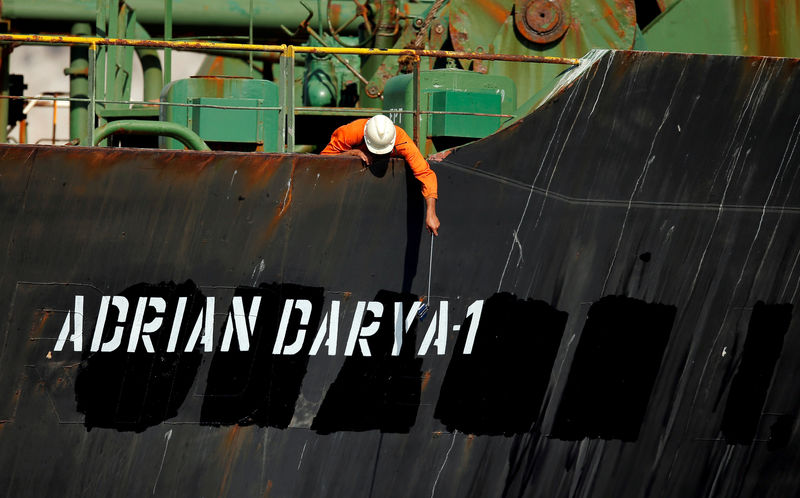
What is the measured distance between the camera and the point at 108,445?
6316mm

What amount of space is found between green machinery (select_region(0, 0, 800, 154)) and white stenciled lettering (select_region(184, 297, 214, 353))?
1260 millimetres

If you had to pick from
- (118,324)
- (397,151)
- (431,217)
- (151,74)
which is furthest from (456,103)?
(151,74)

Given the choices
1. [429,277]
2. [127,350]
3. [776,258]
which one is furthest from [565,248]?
[127,350]

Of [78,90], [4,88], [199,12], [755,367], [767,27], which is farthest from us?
[199,12]

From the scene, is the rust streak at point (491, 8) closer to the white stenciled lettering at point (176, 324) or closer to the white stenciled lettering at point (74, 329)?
the white stenciled lettering at point (176, 324)

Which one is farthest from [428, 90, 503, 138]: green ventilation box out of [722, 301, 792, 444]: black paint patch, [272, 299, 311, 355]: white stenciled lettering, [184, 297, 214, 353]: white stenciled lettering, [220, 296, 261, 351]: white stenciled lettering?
[722, 301, 792, 444]: black paint patch

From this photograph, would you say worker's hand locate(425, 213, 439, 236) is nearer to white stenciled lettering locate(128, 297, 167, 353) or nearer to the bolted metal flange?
white stenciled lettering locate(128, 297, 167, 353)

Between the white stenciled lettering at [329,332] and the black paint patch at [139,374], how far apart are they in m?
0.78

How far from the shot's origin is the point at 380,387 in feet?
21.4

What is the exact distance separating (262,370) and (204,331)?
18.6 inches

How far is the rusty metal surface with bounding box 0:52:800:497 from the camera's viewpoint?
6.22 meters

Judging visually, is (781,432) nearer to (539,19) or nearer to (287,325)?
(287,325)

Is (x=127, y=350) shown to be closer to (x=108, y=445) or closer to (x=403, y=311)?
(x=108, y=445)

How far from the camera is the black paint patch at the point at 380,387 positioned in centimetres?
648
